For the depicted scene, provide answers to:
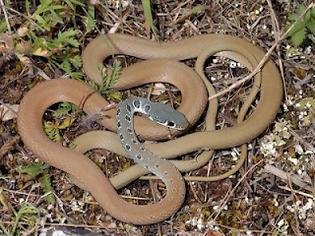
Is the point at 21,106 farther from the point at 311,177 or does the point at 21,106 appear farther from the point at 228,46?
the point at 311,177

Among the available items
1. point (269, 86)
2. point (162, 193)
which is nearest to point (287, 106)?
point (269, 86)

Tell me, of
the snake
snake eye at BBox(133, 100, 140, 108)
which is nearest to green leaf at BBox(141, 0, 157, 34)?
the snake

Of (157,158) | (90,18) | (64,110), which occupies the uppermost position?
(90,18)

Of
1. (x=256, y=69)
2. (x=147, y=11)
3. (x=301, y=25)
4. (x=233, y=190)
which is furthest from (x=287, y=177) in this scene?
(x=147, y=11)

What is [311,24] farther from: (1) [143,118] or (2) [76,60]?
(2) [76,60]

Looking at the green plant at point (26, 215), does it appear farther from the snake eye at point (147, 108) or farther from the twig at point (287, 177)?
the twig at point (287, 177)

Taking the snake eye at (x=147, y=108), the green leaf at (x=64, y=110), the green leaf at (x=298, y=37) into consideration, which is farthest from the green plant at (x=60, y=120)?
the green leaf at (x=298, y=37)
